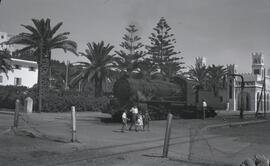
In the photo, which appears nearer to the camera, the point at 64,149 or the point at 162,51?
the point at 64,149

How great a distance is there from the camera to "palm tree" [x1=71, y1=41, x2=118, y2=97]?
46469mm

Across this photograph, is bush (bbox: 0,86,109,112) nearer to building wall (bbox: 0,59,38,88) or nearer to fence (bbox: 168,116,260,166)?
building wall (bbox: 0,59,38,88)

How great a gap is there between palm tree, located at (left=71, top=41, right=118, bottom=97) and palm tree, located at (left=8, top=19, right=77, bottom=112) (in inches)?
262

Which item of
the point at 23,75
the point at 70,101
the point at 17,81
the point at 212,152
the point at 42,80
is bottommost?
the point at 212,152

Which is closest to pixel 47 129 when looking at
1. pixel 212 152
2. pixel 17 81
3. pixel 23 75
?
pixel 212 152

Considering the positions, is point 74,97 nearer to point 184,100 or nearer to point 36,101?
point 36,101

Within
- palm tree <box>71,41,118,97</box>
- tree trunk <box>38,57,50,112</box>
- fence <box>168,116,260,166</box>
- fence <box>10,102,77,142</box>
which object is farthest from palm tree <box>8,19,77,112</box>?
fence <box>168,116,260,166</box>

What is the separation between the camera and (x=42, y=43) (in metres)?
38.3

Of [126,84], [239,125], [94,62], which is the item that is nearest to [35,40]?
[94,62]

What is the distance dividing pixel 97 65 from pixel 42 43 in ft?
31.6

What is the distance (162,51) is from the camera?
224 ft

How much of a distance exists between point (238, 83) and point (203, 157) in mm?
88287

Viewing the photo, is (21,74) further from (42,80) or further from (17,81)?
(42,80)

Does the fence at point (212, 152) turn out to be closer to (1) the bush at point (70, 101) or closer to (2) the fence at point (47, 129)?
(2) the fence at point (47, 129)
